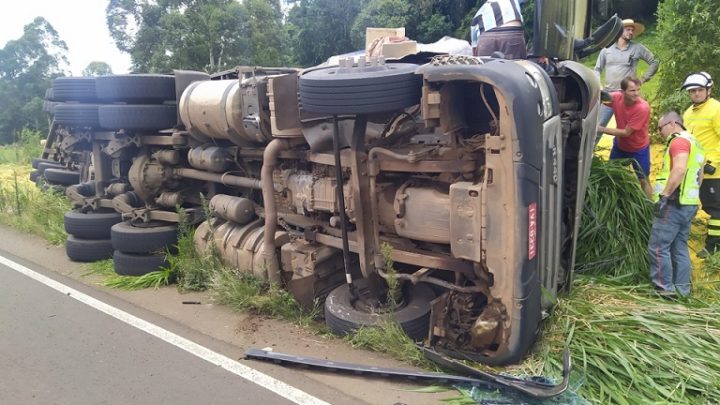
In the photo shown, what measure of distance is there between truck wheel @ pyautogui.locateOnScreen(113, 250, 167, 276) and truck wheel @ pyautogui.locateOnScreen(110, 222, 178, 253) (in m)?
0.06

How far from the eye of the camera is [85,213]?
6.77m

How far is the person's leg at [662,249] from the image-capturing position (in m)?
4.54

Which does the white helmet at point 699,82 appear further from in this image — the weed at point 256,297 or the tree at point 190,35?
the tree at point 190,35

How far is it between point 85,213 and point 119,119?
4.75ft

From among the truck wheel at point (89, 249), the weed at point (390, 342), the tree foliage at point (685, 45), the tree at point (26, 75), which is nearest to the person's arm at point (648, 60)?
the tree foliage at point (685, 45)

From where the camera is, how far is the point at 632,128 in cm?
565

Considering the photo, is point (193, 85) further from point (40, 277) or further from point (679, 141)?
point (679, 141)

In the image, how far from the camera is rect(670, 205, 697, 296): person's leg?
4598mm

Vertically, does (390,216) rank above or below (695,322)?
above

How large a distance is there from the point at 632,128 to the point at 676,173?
1.21 m

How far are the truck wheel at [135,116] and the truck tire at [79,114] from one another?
35 centimetres

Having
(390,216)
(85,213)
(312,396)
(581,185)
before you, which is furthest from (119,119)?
(581,185)

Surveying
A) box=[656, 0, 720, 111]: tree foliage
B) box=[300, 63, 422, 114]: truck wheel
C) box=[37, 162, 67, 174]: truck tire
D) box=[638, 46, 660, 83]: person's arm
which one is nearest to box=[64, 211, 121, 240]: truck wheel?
box=[37, 162, 67, 174]: truck tire

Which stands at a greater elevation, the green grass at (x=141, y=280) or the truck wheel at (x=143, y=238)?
the truck wheel at (x=143, y=238)
